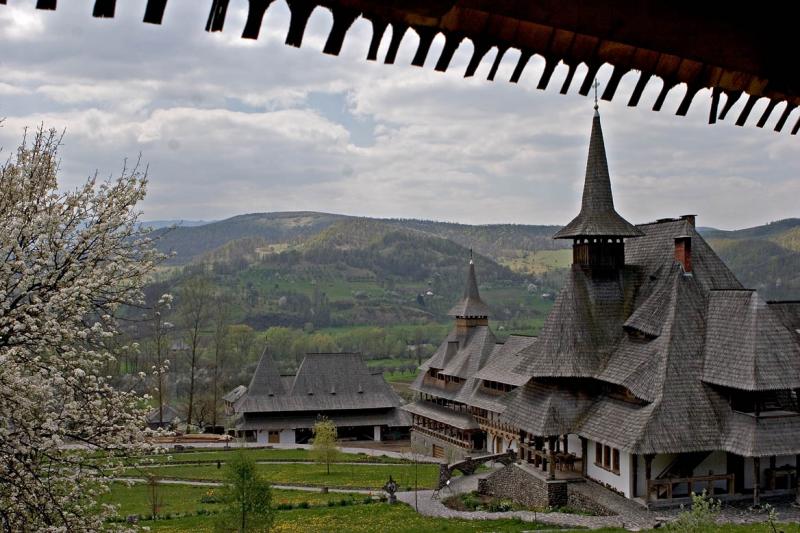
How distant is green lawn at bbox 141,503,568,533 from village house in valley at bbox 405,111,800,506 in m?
4.08

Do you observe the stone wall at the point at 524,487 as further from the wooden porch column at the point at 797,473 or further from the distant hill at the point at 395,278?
the distant hill at the point at 395,278

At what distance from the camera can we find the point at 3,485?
32.4 ft

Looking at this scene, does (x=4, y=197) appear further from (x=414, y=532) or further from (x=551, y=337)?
(x=551, y=337)

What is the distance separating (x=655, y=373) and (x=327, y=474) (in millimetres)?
18115

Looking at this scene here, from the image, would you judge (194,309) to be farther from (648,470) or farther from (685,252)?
(648,470)

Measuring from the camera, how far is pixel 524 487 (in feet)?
80.1

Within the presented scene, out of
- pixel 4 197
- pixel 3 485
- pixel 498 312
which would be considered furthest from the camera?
pixel 498 312

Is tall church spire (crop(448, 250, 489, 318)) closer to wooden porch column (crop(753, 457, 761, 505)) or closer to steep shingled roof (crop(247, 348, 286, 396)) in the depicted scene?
steep shingled roof (crop(247, 348, 286, 396))

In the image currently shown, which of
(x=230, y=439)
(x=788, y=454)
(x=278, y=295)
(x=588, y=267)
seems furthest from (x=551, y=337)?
(x=278, y=295)

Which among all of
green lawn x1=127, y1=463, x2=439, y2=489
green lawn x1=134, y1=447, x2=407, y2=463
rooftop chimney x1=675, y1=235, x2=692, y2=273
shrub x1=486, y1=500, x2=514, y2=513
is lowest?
green lawn x1=134, y1=447, x2=407, y2=463

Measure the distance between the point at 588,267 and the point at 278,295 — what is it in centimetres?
12370

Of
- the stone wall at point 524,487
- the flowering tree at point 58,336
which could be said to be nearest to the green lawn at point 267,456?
the stone wall at point 524,487

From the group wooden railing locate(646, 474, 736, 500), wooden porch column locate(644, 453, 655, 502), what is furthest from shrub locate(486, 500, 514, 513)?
wooden railing locate(646, 474, 736, 500)

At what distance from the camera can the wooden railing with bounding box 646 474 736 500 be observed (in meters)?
20.3
